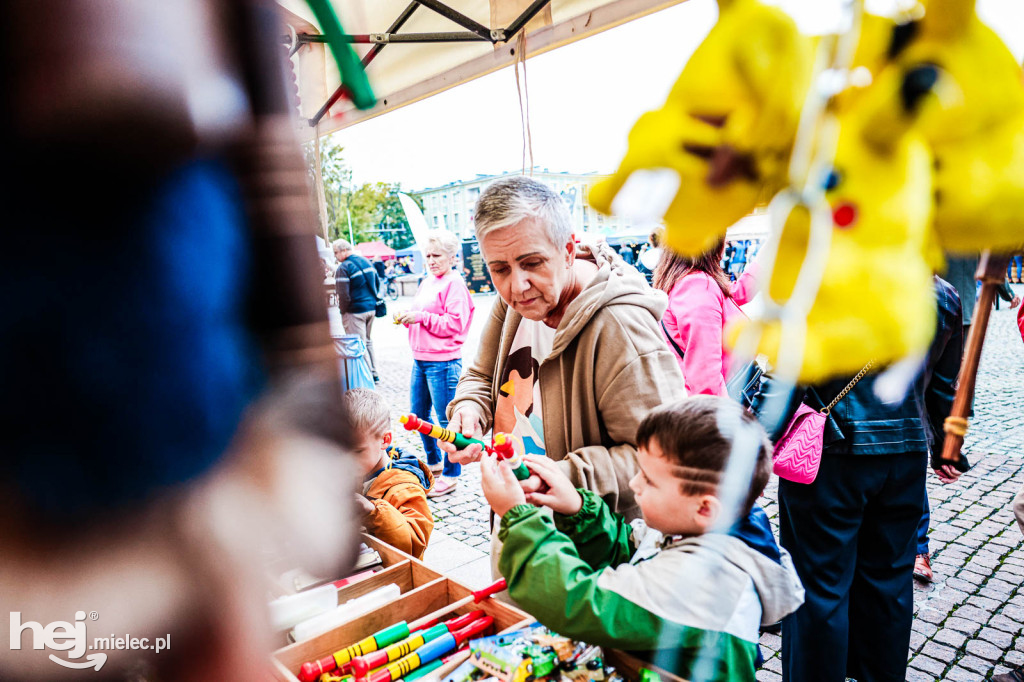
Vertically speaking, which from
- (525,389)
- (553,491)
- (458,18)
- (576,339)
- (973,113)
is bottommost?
(553,491)

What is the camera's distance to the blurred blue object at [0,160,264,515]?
0.51m

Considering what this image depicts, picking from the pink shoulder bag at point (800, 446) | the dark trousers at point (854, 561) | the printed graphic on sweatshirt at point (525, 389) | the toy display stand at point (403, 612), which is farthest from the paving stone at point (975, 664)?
the printed graphic on sweatshirt at point (525, 389)

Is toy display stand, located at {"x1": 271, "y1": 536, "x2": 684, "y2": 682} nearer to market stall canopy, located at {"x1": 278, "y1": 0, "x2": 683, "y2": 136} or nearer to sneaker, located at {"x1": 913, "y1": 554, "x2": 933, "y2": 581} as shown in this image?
market stall canopy, located at {"x1": 278, "y1": 0, "x2": 683, "y2": 136}

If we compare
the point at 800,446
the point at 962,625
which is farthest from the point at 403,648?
the point at 962,625

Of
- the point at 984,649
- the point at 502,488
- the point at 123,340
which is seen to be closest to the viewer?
the point at 123,340

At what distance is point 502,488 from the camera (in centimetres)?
125

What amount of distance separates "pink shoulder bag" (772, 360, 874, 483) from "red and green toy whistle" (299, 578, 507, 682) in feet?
2.66

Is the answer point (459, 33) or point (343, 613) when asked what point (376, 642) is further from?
point (459, 33)

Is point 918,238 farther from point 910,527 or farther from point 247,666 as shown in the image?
point 910,527

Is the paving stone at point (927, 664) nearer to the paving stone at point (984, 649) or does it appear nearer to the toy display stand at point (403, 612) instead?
the paving stone at point (984, 649)

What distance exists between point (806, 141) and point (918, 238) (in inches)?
3.7

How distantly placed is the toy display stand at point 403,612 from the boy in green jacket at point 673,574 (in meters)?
0.09

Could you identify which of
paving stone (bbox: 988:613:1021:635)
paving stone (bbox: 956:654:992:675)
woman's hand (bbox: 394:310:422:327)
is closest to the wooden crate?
paving stone (bbox: 956:654:992:675)

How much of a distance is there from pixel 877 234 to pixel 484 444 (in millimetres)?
1233
